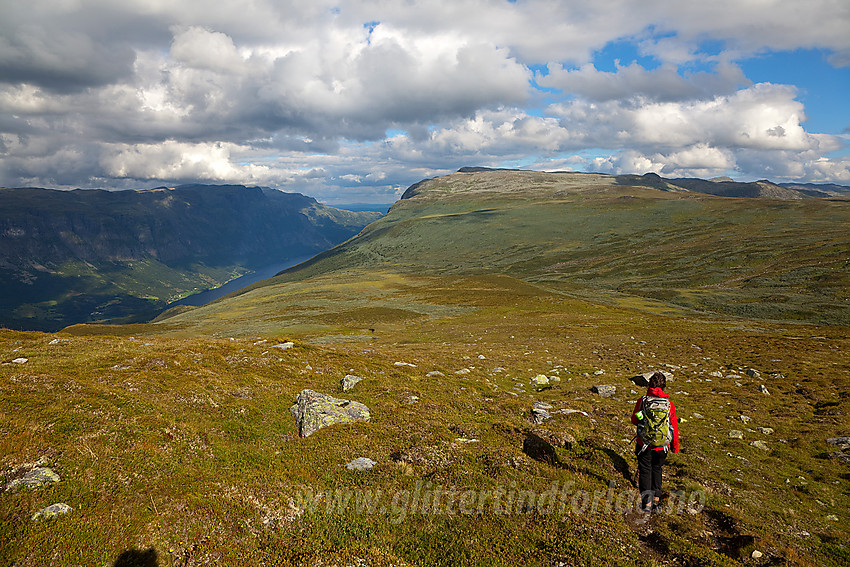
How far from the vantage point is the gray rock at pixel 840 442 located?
681 inches

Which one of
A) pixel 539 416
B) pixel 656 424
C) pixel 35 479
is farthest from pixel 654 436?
pixel 35 479

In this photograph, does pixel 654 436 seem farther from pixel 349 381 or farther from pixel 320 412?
pixel 349 381

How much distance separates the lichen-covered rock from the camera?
17.4 m

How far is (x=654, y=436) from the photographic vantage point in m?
13.3

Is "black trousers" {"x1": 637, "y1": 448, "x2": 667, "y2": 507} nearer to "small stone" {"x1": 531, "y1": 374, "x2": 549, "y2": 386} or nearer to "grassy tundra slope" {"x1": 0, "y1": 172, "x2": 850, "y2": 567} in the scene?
"grassy tundra slope" {"x1": 0, "y1": 172, "x2": 850, "y2": 567}

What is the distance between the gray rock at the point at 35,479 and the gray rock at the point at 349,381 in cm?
1416

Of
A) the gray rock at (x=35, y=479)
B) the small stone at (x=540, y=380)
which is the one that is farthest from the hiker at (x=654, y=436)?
the gray rock at (x=35, y=479)

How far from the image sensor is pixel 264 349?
31.0m

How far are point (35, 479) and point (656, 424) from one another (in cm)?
1903

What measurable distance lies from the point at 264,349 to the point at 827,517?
32.8 meters

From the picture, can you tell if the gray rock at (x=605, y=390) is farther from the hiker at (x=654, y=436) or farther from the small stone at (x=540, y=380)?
the hiker at (x=654, y=436)

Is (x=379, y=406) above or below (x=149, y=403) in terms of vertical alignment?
below

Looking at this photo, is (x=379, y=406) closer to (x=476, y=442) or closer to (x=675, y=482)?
(x=476, y=442)

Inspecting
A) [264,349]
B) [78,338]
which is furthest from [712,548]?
[78,338]
